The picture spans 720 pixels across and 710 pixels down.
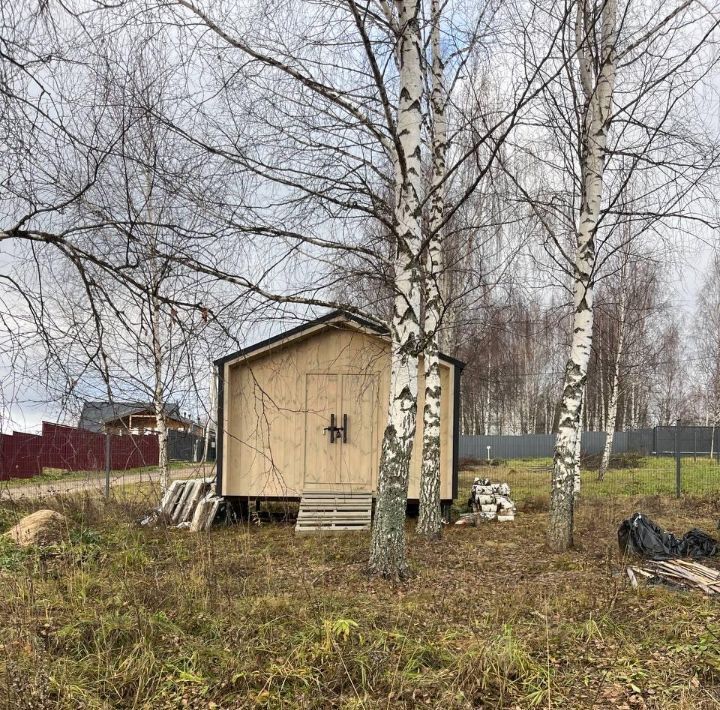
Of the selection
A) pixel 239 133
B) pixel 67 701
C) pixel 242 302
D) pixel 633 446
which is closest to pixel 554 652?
pixel 67 701

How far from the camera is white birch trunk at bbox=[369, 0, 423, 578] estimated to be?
6180 mm

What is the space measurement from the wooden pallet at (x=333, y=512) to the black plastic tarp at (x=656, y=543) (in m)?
3.76

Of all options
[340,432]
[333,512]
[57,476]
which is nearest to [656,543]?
[333,512]

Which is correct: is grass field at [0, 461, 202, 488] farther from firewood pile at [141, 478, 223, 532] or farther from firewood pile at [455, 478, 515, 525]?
firewood pile at [455, 478, 515, 525]

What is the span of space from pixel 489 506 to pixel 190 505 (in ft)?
17.2

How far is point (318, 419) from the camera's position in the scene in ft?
36.6

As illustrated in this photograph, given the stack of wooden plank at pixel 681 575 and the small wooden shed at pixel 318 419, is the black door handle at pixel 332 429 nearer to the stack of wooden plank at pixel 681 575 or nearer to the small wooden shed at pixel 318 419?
the small wooden shed at pixel 318 419

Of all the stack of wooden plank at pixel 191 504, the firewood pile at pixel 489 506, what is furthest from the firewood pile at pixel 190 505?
the firewood pile at pixel 489 506

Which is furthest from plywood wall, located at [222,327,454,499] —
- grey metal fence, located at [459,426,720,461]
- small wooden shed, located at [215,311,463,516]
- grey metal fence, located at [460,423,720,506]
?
grey metal fence, located at [459,426,720,461]

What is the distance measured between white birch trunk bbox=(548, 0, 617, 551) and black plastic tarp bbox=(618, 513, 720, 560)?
706mm

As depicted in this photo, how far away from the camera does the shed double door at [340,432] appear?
11047 millimetres

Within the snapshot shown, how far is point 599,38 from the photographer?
8023 millimetres

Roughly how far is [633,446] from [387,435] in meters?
28.2

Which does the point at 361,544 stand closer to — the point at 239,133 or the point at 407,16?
the point at 239,133
